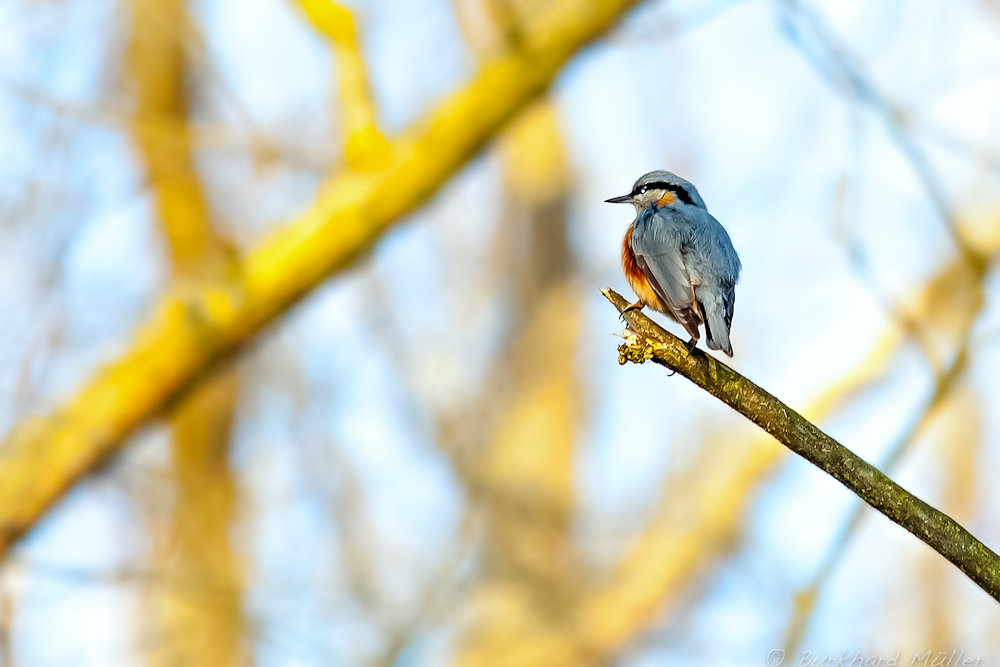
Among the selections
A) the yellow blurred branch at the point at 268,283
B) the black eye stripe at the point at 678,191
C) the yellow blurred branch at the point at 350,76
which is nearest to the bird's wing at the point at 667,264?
the black eye stripe at the point at 678,191

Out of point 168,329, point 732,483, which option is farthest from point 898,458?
point 168,329

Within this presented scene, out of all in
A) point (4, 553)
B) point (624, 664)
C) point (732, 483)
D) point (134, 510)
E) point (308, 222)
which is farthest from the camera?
point (134, 510)

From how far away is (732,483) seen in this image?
18.6 ft

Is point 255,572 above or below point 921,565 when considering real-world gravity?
above

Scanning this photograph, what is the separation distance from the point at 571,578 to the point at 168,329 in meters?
5.40

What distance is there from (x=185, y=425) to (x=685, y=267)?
5.87 metres

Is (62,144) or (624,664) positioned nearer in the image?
(62,144)

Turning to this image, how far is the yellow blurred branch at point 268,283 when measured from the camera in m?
4.04

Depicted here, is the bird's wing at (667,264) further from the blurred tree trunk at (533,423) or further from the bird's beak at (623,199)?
the blurred tree trunk at (533,423)

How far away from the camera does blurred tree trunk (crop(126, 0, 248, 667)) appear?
718 cm

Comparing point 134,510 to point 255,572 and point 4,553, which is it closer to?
point 255,572

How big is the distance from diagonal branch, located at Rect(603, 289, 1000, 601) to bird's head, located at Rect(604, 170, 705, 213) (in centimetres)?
237

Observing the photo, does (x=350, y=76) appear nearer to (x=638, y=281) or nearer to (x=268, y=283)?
(x=268, y=283)

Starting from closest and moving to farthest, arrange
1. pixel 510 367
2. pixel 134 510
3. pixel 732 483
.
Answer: pixel 732 483 → pixel 134 510 → pixel 510 367
